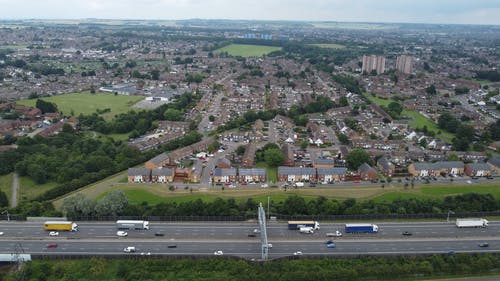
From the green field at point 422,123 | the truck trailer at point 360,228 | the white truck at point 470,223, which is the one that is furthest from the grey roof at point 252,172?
the green field at point 422,123

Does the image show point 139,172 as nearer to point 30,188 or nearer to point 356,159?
point 30,188

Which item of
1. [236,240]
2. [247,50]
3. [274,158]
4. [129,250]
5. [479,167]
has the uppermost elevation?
[247,50]

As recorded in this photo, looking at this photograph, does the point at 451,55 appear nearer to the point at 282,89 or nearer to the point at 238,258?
the point at 282,89

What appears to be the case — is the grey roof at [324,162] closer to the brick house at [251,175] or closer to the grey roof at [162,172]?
the brick house at [251,175]

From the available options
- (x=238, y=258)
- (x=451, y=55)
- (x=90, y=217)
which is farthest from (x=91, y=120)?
(x=451, y=55)

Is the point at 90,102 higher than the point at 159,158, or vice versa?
the point at 90,102

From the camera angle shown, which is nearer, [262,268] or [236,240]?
[262,268]

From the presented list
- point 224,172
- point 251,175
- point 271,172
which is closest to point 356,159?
point 271,172
